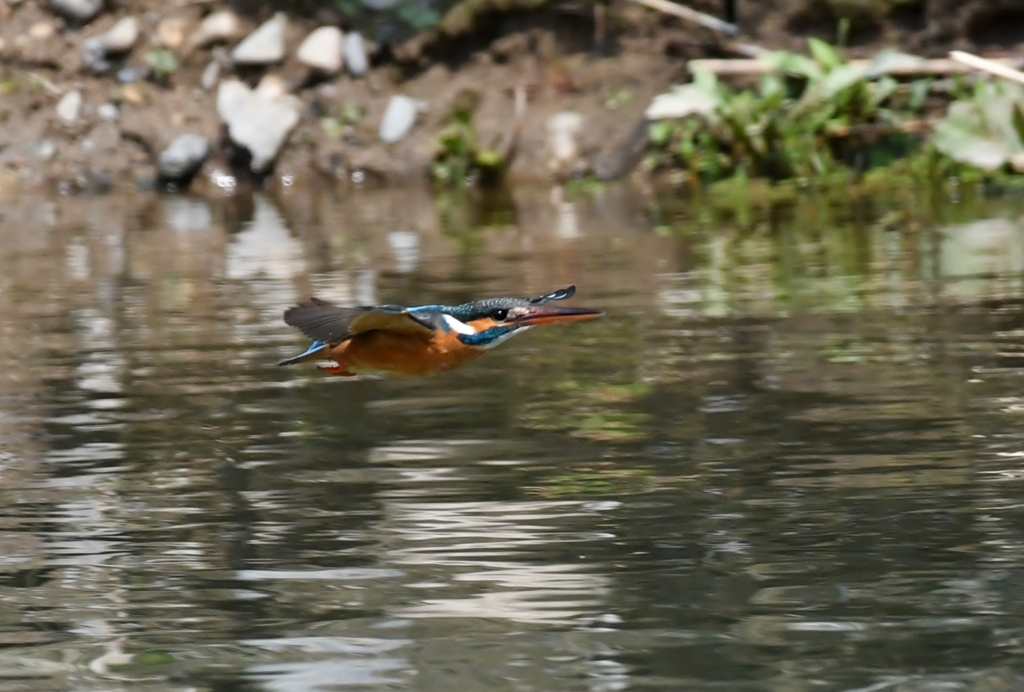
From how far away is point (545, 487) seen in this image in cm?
430

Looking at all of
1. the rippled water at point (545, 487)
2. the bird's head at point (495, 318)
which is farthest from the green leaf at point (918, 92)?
the bird's head at point (495, 318)

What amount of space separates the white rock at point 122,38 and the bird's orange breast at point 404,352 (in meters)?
10.7

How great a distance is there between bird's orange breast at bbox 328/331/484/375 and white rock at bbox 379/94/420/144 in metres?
9.29

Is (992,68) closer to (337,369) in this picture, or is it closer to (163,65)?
(337,369)

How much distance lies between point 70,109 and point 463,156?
133 inches

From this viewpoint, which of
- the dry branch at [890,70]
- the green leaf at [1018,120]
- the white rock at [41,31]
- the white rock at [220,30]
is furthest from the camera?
the white rock at [41,31]

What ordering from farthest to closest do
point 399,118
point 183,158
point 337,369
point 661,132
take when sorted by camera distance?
1. point 183,158
2. point 399,118
3. point 661,132
4. point 337,369

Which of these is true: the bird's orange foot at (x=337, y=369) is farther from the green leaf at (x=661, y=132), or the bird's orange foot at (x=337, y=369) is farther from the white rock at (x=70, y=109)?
the white rock at (x=70, y=109)

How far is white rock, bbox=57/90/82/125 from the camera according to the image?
14023mm

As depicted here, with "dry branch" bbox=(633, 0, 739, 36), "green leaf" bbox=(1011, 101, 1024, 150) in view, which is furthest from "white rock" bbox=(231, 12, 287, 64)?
"green leaf" bbox=(1011, 101, 1024, 150)

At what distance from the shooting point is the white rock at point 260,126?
13367 mm

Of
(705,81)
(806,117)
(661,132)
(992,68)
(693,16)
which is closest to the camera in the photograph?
(992,68)

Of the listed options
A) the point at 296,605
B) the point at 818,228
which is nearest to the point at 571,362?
the point at 296,605

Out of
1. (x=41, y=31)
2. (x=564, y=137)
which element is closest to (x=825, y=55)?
(x=564, y=137)
